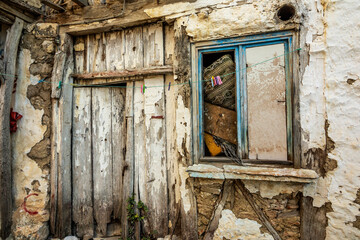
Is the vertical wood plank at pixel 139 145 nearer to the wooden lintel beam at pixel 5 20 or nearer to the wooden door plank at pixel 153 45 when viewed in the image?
the wooden door plank at pixel 153 45

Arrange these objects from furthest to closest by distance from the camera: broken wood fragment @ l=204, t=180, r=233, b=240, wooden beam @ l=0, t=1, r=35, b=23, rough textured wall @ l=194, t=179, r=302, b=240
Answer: wooden beam @ l=0, t=1, r=35, b=23, broken wood fragment @ l=204, t=180, r=233, b=240, rough textured wall @ l=194, t=179, r=302, b=240

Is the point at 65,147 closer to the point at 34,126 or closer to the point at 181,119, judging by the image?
the point at 34,126

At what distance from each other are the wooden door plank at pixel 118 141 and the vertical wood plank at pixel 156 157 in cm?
48

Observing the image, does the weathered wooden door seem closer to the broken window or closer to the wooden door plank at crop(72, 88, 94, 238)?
the wooden door plank at crop(72, 88, 94, 238)

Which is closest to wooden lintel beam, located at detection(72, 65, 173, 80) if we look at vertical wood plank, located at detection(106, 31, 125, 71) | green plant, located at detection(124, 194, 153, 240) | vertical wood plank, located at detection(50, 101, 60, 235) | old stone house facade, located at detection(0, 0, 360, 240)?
old stone house facade, located at detection(0, 0, 360, 240)

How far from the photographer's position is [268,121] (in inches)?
84.0

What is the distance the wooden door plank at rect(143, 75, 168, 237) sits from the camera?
2.61 metres

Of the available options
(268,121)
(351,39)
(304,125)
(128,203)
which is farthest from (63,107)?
(351,39)

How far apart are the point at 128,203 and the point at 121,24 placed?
2423mm

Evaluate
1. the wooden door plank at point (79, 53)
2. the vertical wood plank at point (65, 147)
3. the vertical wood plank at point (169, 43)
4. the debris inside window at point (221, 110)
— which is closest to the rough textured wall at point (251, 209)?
the debris inside window at point (221, 110)

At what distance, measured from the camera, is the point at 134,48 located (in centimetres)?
269

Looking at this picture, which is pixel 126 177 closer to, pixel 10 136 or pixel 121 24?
pixel 10 136

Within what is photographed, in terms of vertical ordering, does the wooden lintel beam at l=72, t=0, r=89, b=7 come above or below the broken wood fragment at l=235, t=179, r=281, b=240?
above

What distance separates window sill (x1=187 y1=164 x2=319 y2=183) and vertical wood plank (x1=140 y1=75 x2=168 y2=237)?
1.80 feet
